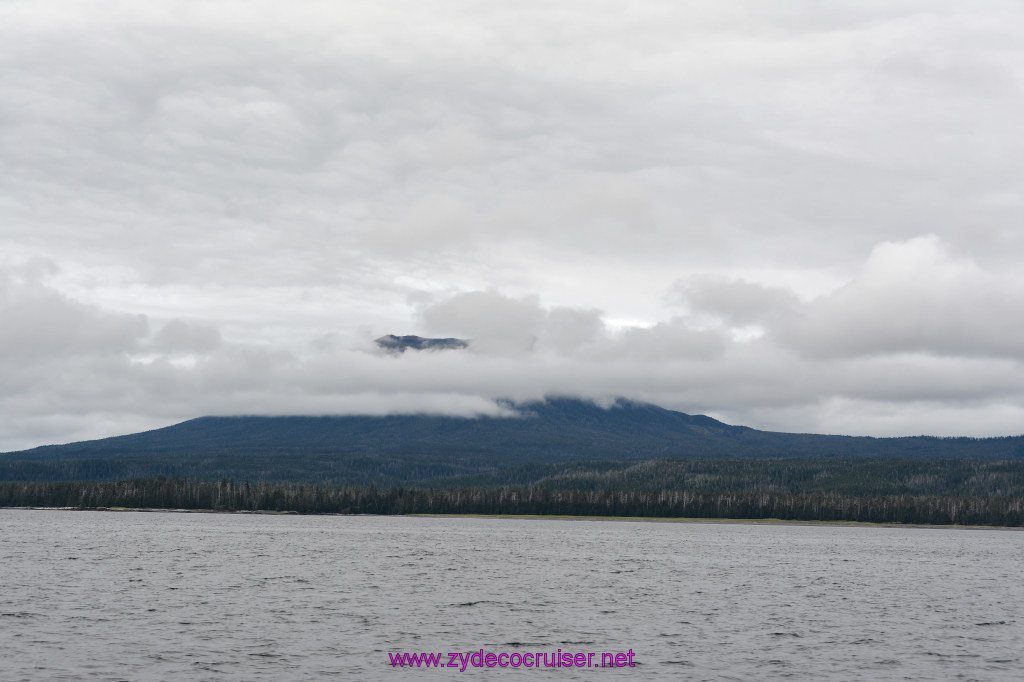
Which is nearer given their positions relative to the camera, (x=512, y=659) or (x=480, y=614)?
(x=512, y=659)

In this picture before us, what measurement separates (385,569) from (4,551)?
5327cm

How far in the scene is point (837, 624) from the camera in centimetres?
7644

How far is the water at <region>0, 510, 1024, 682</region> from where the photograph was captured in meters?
55.2

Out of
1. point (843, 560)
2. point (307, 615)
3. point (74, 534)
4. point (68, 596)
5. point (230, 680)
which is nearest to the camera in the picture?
point (230, 680)

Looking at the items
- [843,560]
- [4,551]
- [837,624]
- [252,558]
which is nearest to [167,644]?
[837,624]

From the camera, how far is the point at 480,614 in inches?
3036

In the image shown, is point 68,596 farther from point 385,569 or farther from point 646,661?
point 646,661

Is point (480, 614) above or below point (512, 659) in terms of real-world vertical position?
below

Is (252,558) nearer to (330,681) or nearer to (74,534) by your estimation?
(74,534)

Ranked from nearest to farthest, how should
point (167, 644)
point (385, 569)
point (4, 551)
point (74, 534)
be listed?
point (167, 644), point (385, 569), point (4, 551), point (74, 534)

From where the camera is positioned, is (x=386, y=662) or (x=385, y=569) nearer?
(x=386, y=662)

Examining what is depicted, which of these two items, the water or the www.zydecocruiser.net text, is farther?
the www.zydecocruiser.net text

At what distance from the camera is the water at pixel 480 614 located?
55156mm

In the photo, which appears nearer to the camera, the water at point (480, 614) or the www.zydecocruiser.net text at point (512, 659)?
the water at point (480, 614)
